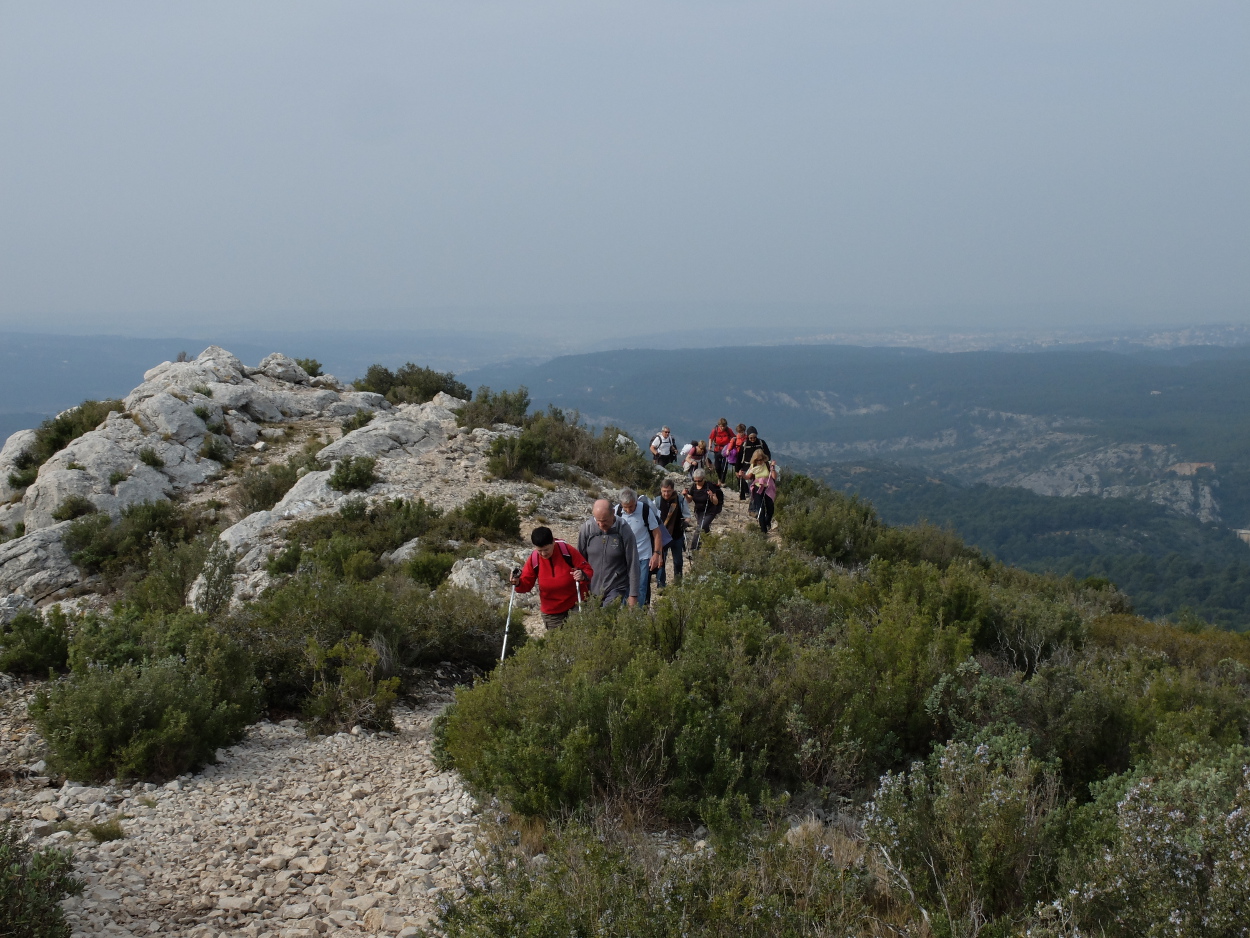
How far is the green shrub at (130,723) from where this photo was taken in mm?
4680

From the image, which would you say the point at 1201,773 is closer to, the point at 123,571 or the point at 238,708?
the point at 238,708

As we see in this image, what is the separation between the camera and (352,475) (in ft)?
48.8

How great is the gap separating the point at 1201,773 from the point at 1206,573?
115 m

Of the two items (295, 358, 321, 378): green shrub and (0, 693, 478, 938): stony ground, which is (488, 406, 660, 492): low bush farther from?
(0, 693, 478, 938): stony ground

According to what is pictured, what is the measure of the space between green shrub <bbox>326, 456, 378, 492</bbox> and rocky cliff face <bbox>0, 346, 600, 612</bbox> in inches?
6.9

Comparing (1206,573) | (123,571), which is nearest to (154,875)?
(123,571)

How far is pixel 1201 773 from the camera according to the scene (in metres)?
3.50

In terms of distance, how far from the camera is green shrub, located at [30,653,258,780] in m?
4.68

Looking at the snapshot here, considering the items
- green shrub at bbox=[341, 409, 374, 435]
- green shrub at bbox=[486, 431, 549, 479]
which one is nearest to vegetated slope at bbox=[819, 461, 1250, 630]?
green shrub at bbox=[341, 409, 374, 435]

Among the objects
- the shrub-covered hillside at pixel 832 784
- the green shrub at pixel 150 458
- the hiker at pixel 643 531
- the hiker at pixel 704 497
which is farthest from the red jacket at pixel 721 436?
the green shrub at pixel 150 458

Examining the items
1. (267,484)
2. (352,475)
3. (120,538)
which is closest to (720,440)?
(352,475)

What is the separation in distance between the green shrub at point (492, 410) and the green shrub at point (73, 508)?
27.6 ft

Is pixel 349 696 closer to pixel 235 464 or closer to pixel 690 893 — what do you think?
pixel 690 893

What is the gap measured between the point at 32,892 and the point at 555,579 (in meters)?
4.53
